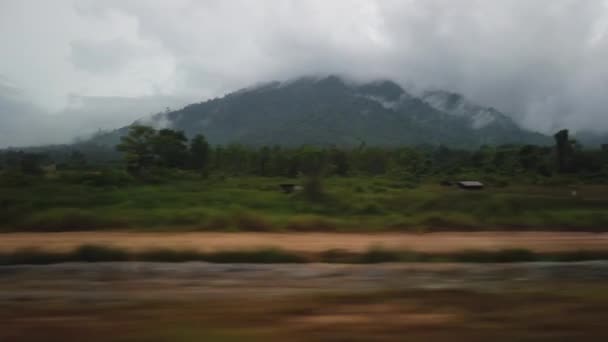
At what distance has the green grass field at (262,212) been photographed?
68.9 ft

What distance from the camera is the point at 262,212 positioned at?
23609mm

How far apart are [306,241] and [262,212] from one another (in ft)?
Answer: 17.0

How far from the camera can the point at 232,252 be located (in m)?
15.4

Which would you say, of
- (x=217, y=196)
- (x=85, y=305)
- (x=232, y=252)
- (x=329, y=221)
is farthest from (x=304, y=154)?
(x=85, y=305)

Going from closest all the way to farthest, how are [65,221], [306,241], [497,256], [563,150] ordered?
1. [497,256]
2. [306,241]
3. [65,221]
4. [563,150]

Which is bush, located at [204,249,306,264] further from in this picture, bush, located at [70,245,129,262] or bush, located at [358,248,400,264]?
bush, located at [70,245,129,262]

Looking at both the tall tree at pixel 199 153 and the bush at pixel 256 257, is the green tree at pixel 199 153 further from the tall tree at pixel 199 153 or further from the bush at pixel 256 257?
the bush at pixel 256 257

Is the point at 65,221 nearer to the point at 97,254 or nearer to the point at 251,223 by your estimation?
the point at 97,254

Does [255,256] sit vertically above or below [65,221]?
below

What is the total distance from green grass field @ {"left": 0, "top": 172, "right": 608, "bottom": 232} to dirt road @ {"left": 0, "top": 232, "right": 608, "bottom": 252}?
949 millimetres

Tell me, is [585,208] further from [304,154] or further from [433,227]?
[304,154]

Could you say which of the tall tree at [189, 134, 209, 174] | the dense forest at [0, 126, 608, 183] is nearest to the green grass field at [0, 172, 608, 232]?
the dense forest at [0, 126, 608, 183]

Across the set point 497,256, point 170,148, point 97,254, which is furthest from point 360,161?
point 97,254

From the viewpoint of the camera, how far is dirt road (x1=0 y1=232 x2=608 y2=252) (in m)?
17.2
